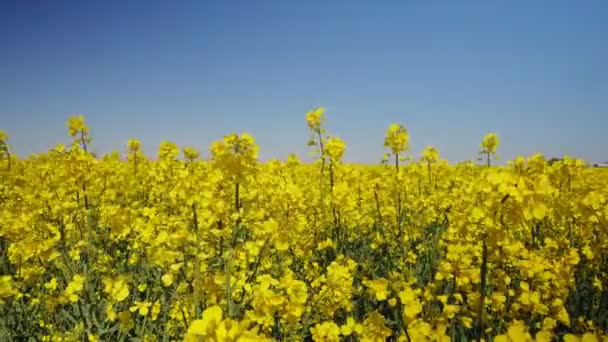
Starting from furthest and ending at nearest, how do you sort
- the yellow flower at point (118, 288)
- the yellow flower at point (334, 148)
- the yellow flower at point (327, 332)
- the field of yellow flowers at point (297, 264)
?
the yellow flower at point (334, 148), the yellow flower at point (118, 288), the yellow flower at point (327, 332), the field of yellow flowers at point (297, 264)

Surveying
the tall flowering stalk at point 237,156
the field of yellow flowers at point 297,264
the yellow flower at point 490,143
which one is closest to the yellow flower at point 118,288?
the field of yellow flowers at point 297,264

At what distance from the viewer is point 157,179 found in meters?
7.88

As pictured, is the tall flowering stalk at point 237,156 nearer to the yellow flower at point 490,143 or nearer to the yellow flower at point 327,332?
the yellow flower at point 327,332

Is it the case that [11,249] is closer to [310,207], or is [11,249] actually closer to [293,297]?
[293,297]

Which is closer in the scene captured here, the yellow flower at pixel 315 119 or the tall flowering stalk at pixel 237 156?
the tall flowering stalk at pixel 237 156

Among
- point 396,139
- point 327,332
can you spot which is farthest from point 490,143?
point 327,332

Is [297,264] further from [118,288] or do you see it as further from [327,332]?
[118,288]

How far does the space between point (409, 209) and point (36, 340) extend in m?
5.25

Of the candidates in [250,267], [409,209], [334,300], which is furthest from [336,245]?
[334,300]

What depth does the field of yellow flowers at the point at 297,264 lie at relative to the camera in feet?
7.32

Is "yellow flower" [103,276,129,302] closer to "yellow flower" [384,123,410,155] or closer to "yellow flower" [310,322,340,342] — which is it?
"yellow flower" [310,322,340,342]

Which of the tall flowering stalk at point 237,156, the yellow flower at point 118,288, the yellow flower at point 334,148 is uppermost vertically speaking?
the yellow flower at point 334,148

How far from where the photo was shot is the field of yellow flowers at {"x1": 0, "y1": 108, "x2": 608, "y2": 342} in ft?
7.32

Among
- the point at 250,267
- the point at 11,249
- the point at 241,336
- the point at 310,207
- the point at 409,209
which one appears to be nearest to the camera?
the point at 241,336
